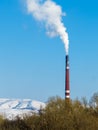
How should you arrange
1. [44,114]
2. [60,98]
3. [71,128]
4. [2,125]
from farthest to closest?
[60,98] < [2,125] < [44,114] < [71,128]

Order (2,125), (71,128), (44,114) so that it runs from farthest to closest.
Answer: (2,125)
(44,114)
(71,128)

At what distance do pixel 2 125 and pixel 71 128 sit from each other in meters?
8.21

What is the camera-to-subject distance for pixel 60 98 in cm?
4766

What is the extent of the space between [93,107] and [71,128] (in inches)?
259

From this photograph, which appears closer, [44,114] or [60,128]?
[60,128]

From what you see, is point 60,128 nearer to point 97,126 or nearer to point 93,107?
point 97,126

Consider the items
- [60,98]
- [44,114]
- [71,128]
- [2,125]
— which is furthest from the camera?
[60,98]

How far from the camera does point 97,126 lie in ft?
129

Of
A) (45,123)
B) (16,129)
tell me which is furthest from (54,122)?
(16,129)

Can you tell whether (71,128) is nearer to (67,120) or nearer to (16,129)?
(67,120)

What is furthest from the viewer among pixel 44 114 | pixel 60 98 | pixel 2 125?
pixel 60 98

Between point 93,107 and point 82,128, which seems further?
point 93,107

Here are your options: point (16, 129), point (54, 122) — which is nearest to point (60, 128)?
point (54, 122)

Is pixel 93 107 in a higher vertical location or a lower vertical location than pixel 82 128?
higher
